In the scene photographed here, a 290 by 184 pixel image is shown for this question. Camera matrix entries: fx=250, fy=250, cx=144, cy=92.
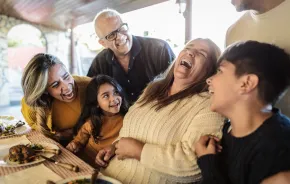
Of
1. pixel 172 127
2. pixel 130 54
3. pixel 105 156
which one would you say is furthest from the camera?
pixel 130 54

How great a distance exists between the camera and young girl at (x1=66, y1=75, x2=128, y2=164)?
69.1 inches

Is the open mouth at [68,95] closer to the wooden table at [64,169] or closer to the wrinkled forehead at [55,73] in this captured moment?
the wrinkled forehead at [55,73]

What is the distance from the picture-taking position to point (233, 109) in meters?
0.98

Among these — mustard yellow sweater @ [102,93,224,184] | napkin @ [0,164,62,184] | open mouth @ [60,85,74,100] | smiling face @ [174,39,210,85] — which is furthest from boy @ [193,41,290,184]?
open mouth @ [60,85,74,100]

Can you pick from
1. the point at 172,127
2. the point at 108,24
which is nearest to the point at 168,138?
the point at 172,127

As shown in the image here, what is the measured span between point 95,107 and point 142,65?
2.35ft

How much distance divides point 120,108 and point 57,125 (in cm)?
55

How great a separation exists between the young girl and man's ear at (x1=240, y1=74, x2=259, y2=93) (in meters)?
1.00

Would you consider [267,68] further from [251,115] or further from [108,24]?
[108,24]

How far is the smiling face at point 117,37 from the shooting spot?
7.31 feet

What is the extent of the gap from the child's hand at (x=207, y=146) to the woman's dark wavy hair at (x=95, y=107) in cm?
89

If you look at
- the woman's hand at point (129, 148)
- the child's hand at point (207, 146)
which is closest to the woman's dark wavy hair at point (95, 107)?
the woman's hand at point (129, 148)

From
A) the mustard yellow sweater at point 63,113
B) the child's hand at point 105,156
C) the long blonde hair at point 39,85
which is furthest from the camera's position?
the mustard yellow sweater at point 63,113

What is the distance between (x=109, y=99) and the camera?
1.75 m
